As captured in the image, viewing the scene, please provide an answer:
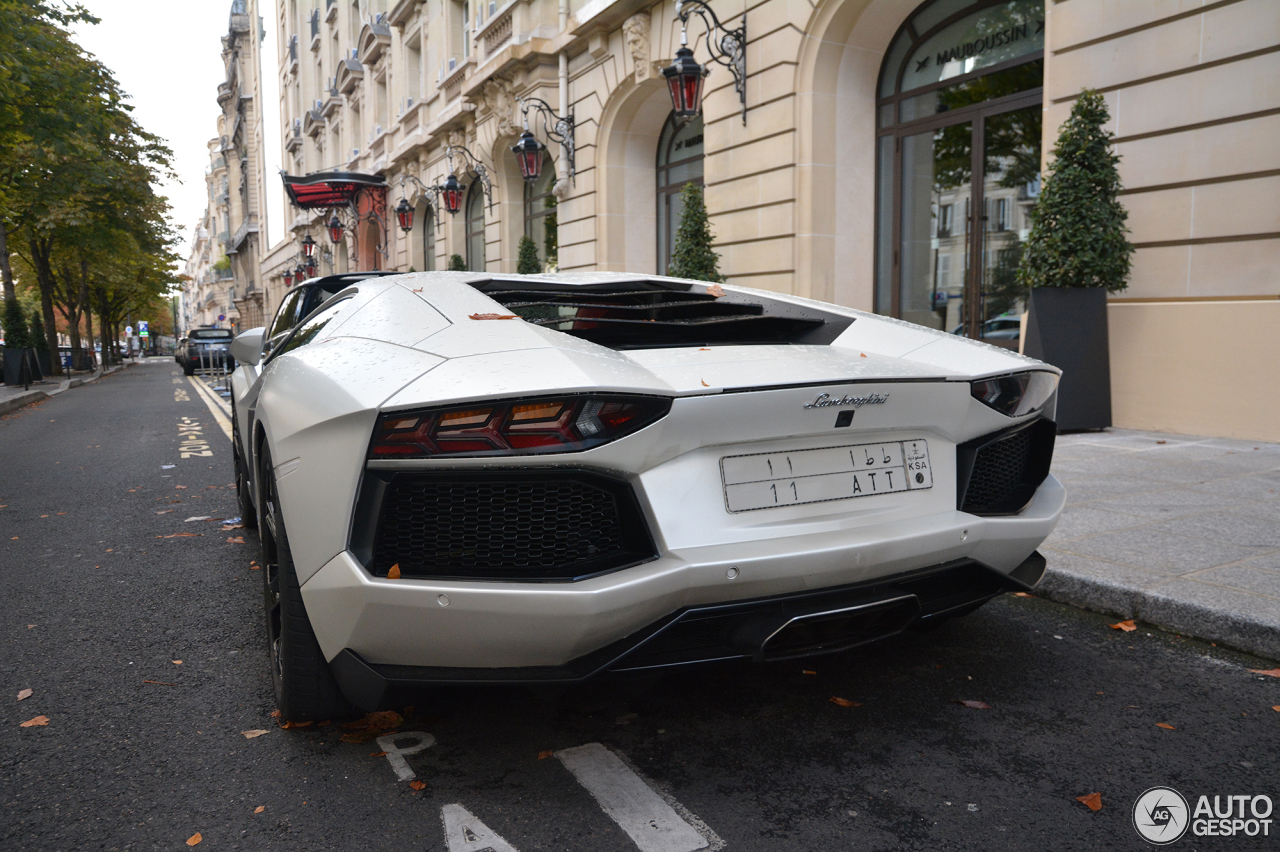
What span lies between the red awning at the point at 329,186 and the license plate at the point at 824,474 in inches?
1159

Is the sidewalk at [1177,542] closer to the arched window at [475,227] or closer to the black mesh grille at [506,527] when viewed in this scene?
the black mesh grille at [506,527]

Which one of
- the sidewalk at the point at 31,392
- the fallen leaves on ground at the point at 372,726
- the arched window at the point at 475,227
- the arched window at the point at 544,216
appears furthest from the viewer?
the arched window at the point at 475,227

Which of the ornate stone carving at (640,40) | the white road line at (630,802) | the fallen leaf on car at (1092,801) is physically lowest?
the fallen leaf on car at (1092,801)

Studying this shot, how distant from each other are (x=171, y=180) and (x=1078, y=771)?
3276cm

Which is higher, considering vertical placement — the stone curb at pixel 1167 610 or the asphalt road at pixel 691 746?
the stone curb at pixel 1167 610

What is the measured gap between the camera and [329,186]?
30484mm

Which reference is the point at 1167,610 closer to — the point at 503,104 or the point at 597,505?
the point at 597,505

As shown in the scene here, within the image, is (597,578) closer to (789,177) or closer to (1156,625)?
(1156,625)

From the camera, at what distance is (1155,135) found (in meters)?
7.79

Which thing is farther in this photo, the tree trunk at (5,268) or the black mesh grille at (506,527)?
the tree trunk at (5,268)

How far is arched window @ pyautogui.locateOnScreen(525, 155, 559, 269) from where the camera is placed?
19.4m

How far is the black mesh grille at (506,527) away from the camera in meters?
1.98

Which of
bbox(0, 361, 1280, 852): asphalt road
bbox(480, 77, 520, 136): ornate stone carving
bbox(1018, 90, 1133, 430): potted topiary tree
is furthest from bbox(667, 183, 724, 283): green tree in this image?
bbox(0, 361, 1280, 852): asphalt road

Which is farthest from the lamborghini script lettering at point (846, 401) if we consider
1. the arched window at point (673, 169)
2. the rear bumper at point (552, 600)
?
the arched window at point (673, 169)
